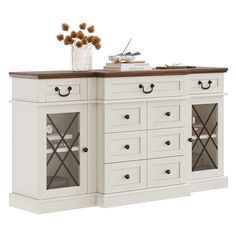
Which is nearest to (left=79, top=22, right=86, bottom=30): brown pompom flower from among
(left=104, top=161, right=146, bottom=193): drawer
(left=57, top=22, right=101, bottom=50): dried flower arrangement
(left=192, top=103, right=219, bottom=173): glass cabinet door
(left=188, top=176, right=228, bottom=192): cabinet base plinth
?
(left=57, top=22, right=101, bottom=50): dried flower arrangement

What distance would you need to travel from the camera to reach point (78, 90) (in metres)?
6.17

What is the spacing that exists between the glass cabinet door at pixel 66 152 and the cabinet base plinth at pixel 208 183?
3.42 feet

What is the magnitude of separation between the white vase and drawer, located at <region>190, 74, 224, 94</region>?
93cm

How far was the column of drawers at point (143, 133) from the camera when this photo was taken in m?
6.27

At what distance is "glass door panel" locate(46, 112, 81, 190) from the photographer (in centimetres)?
617

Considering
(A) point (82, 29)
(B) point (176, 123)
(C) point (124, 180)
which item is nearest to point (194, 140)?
(B) point (176, 123)

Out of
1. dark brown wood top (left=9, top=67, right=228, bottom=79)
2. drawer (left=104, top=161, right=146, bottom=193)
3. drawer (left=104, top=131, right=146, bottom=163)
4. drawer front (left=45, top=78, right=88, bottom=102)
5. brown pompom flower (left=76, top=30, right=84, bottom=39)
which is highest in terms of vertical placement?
brown pompom flower (left=76, top=30, right=84, bottom=39)

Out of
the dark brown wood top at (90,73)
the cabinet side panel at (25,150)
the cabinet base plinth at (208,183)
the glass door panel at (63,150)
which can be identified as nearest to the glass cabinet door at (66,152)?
the glass door panel at (63,150)

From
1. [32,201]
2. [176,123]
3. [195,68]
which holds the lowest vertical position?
[32,201]

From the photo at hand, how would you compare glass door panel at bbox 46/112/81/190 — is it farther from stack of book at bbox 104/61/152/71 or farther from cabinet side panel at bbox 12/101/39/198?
stack of book at bbox 104/61/152/71

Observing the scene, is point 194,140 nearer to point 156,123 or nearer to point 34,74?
point 156,123

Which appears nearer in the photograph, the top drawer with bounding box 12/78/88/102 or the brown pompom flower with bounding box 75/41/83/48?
the top drawer with bounding box 12/78/88/102

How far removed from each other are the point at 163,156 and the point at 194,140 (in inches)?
22.0

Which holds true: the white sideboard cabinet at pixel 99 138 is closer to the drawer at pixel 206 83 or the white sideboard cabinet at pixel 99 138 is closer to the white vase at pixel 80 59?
the drawer at pixel 206 83
